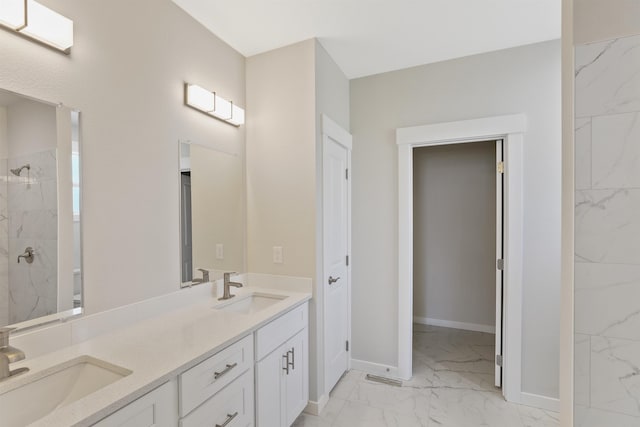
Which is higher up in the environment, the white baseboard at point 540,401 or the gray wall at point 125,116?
the gray wall at point 125,116

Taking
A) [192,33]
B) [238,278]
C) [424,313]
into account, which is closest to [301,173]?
[238,278]

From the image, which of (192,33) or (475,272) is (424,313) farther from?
(192,33)

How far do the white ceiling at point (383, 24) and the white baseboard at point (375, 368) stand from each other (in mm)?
2620

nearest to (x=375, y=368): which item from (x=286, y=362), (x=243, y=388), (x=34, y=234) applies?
(x=286, y=362)

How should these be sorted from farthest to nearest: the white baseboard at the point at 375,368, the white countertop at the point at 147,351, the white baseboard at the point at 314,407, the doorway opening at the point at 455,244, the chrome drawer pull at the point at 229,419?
the doorway opening at the point at 455,244 < the white baseboard at the point at 375,368 < the white baseboard at the point at 314,407 < the chrome drawer pull at the point at 229,419 < the white countertop at the point at 147,351

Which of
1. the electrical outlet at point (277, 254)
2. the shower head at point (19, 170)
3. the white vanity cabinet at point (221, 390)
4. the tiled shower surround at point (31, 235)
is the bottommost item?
the white vanity cabinet at point (221, 390)

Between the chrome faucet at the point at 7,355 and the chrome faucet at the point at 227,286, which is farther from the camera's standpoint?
A: the chrome faucet at the point at 227,286

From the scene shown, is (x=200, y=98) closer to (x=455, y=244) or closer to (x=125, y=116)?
(x=125, y=116)

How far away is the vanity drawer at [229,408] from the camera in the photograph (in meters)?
1.20

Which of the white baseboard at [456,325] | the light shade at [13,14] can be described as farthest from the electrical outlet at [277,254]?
→ the white baseboard at [456,325]

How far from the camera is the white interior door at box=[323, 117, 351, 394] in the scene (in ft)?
7.43

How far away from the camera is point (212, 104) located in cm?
194

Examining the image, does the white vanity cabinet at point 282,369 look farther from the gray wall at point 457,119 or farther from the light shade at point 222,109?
the light shade at point 222,109

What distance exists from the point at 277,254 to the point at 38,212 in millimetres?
1351
